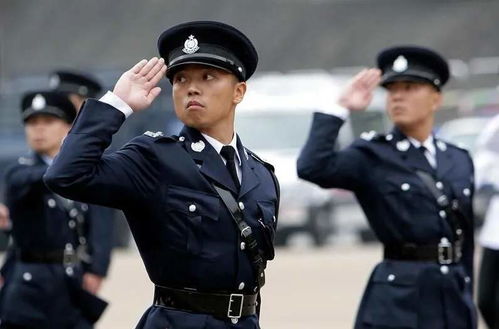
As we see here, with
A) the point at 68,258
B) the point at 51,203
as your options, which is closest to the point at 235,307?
the point at 51,203

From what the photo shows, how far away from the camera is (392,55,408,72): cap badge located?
27.9 ft

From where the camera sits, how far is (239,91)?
629 cm

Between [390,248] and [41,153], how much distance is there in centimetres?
192

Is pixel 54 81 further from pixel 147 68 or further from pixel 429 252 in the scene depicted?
pixel 147 68

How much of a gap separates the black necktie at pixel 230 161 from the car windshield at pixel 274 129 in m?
15.7

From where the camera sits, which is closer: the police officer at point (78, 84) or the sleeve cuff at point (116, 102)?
the sleeve cuff at point (116, 102)

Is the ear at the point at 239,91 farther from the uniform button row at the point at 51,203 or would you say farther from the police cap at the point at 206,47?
the uniform button row at the point at 51,203

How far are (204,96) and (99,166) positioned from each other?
48cm

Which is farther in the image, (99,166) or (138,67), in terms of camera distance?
(138,67)

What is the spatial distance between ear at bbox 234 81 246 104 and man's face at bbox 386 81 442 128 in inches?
84.6

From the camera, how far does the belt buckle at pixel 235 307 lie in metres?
6.09

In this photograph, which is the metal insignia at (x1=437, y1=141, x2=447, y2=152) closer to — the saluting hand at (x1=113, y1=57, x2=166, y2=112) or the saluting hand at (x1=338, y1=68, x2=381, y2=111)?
the saluting hand at (x1=338, y1=68, x2=381, y2=111)

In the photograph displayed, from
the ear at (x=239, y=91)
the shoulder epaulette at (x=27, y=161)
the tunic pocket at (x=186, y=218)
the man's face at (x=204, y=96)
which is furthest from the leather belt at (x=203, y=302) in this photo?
the shoulder epaulette at (x=27, y=161)

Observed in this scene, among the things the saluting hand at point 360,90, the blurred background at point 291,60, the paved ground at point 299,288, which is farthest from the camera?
the blurred background at point 291,60
